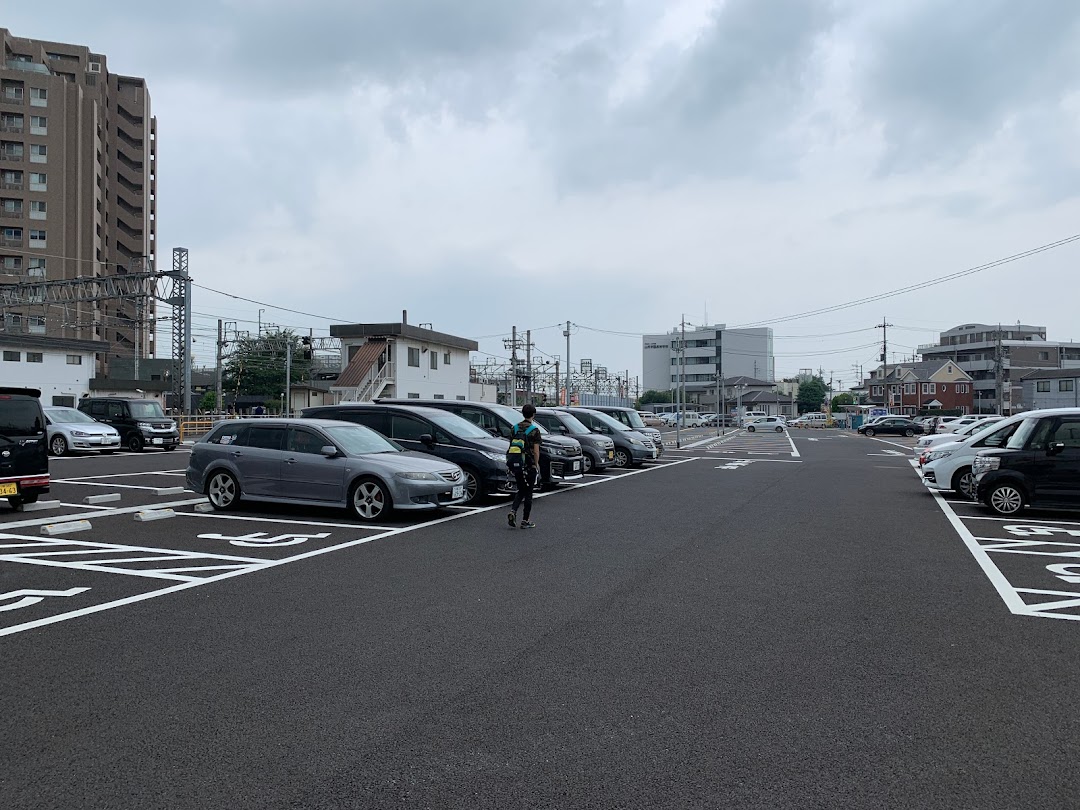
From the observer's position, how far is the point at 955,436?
2227 cm

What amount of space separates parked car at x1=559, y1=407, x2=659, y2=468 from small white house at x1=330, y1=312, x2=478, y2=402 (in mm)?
13815

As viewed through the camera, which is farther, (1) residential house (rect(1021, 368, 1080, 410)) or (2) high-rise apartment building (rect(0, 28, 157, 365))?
(1) residential house (rect(1021, 368, 1080, 410))

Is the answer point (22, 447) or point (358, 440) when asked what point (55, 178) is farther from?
point (358, 440)

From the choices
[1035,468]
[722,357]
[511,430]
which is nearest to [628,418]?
[511,430]

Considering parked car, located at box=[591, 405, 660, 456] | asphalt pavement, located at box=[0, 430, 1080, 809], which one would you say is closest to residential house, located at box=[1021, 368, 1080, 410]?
parked car, located at box=[591, 405, 660, 456]

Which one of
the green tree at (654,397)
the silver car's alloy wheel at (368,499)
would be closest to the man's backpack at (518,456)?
the silver car's alloy wheel at (368,499)

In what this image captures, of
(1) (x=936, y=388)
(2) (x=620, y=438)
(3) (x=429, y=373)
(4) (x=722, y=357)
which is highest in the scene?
(4) (x=722, y=357)

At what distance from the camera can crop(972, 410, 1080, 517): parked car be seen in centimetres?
1255

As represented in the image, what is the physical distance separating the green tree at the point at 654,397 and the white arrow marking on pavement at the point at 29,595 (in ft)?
420

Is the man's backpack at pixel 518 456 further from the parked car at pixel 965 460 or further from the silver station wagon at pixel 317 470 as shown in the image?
the parked car at pixel 965 460

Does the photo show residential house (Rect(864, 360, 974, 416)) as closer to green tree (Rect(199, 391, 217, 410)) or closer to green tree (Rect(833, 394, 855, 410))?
green tree (Rect(833, 394, 855, 410))

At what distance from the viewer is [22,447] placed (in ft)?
40.1

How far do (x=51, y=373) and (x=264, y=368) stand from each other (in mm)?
30322

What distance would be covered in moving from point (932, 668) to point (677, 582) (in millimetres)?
2932
